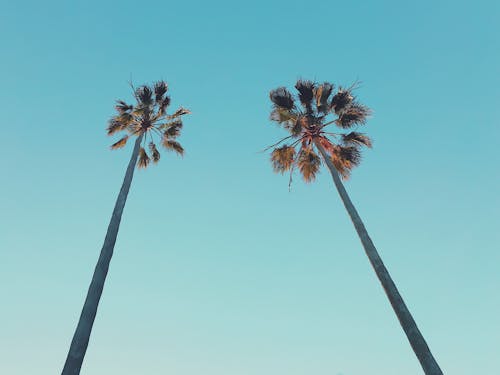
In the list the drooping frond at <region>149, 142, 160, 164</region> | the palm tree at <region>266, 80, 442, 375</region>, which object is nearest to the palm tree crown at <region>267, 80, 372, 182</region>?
the palm tree at <region>266, 80, 442, 375</region>

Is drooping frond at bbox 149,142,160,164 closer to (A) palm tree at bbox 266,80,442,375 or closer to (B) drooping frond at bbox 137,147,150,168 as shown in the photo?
(B) drooping frond at bbox 137,147,150,168

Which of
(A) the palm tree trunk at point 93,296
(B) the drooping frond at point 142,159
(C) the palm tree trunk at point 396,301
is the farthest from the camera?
(B) the drooping frond at point 142,159

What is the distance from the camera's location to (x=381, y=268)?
10438mm

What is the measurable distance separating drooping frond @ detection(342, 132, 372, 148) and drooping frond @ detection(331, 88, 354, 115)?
1.19 meters

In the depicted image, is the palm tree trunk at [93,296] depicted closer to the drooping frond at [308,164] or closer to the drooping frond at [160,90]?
the drooping frond at [160,90]

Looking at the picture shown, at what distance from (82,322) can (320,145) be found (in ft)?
37.4

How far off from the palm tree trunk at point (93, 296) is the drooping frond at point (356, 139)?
996 centimetres

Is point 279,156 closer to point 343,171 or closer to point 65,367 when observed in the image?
point 343,171

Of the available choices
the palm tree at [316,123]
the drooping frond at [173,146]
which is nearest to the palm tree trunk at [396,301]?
the palm tree at [316,123]

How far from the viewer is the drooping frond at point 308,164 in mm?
17344

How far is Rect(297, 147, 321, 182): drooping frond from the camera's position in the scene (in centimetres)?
1734

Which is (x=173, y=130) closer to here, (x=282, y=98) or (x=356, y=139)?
(x=282, y=98)

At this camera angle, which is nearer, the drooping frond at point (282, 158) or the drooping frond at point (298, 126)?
the drooping frond at point (298, 126)

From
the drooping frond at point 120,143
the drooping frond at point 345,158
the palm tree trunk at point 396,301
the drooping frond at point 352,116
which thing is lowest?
the palm tree trunk at point 396,301
